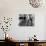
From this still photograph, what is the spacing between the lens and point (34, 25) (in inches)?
161

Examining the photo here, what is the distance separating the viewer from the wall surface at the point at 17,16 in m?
4.04

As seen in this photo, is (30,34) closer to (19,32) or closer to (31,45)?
(19,32)

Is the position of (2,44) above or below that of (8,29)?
below

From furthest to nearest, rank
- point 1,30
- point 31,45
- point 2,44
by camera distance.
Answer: point 1,30 → point 2,44 → point 31,45

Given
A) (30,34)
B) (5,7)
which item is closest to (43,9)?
(30,34)

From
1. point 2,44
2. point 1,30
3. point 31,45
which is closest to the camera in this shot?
point 31,45

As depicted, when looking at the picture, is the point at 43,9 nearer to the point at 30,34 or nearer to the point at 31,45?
the point at 30,34

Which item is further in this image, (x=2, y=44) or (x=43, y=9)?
(x=43, y=9)

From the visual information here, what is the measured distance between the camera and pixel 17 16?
407cm

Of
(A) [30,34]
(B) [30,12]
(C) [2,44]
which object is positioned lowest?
(C) [2,44]

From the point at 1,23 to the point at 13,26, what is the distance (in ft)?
1.29

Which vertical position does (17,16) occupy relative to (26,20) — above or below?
above

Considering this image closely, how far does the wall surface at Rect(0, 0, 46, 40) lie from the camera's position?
4043 mm

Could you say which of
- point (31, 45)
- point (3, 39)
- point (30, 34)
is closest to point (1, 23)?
point (3, 39)
